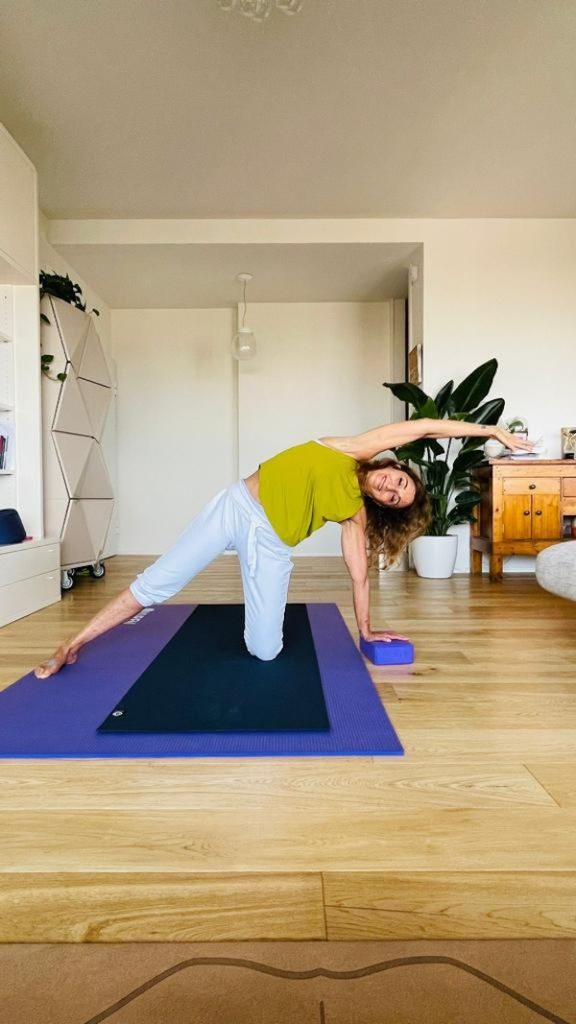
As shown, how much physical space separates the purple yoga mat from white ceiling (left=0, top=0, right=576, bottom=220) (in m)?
2.76

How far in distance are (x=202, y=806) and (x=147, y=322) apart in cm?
575

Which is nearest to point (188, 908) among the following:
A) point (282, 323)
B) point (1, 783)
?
point (1, 783)

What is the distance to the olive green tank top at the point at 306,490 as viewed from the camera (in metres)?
1.83

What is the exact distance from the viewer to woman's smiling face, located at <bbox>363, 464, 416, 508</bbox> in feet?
6.13

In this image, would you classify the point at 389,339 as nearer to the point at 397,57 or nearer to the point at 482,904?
the point at 397,57

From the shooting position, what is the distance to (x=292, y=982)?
69 centimetres

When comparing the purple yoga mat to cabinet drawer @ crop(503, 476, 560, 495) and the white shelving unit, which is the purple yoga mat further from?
cabinet drawer @ crop(503, 476, 560, 495)

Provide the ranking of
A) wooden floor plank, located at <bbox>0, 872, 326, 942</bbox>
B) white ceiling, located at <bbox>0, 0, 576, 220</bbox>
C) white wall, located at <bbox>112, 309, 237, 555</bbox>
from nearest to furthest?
wooden floor plank, located at <bbox>0, 872, 326, 942</bbox>, white ceiling, located at <bbox>0, 0, 576, 220</bbox>, white wall, located at <bbox>112, 309, 237, 555</bbox>

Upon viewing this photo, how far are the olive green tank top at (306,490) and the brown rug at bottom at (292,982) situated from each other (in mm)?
1214

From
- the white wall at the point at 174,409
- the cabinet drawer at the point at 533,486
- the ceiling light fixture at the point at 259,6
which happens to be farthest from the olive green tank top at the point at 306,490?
the white wall at the point at 174,409

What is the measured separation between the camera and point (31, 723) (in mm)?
1452

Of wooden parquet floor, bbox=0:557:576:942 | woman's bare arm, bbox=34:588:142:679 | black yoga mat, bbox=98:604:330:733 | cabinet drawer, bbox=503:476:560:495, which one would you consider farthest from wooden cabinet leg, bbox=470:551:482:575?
woman's bare arm, bbox=34:588:142:679

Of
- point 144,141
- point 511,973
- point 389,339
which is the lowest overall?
point 511,973

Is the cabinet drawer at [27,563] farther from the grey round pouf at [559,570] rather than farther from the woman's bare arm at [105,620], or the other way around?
the grey round pouf at [559,570]
